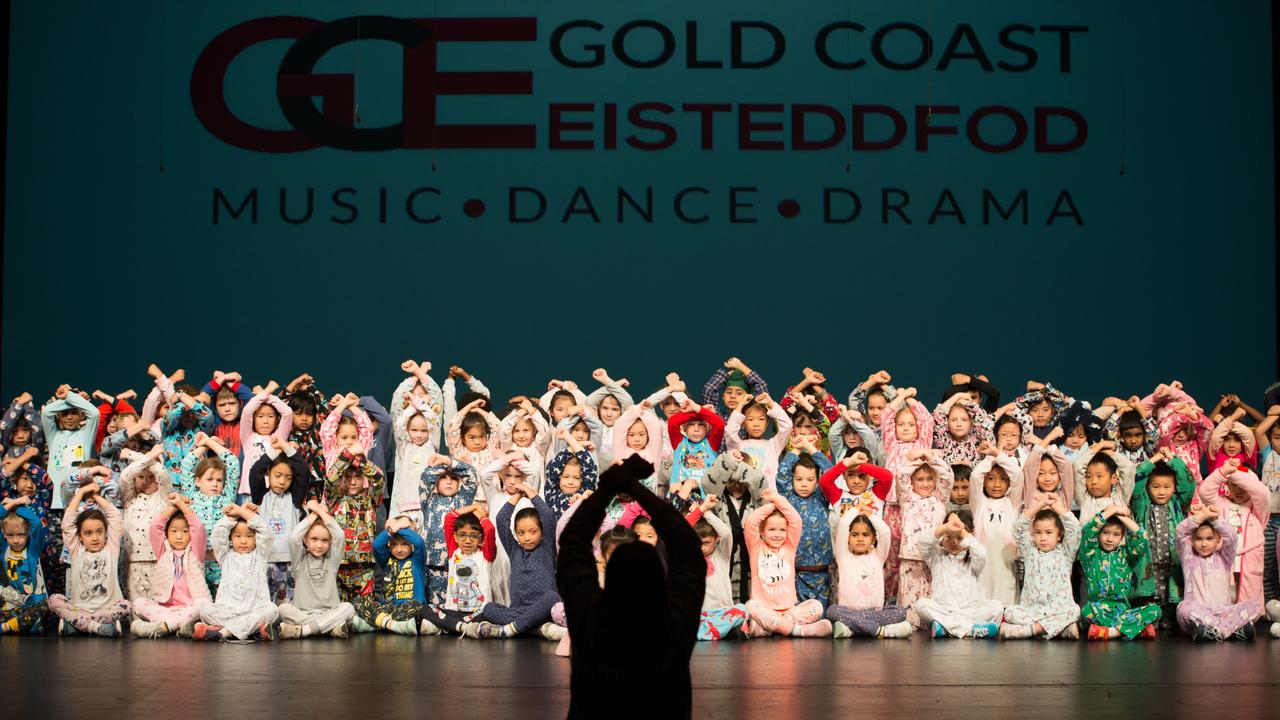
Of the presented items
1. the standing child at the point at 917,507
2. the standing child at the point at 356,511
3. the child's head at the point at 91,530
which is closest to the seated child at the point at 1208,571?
the standing child at the point at 917,507

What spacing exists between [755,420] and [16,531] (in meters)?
4.48

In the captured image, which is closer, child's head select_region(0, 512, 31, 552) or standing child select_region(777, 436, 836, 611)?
standing child select_region(777, 436, 836, 611)

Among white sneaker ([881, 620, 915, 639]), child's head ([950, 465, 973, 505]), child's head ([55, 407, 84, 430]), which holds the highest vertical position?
child's head ([55, 407, 84, 430])

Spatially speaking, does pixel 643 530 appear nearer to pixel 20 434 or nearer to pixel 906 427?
pixel 906 427

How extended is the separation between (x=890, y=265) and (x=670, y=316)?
1.80 meters

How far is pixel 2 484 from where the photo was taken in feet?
30.8

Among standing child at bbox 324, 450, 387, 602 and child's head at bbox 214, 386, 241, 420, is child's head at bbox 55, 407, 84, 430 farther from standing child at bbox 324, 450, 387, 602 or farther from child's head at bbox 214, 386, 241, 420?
standing child at bbox 324, 450, 387, 602

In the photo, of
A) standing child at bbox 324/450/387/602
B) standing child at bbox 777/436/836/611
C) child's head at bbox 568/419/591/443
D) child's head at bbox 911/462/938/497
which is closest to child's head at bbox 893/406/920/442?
child's head at bbox 911/462/938/497

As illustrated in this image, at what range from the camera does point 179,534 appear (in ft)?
29.2

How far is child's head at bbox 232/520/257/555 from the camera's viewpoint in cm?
866

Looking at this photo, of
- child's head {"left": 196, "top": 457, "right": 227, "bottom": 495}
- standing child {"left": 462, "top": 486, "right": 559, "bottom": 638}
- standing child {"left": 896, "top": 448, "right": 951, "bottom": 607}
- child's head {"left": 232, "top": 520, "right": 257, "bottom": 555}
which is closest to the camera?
standing child {"left": 462, "top": 486, "right": 559, "bottom": 638}

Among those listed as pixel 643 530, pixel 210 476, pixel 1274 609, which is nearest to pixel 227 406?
pixel 210 476

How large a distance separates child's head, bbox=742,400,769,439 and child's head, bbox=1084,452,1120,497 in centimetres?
198

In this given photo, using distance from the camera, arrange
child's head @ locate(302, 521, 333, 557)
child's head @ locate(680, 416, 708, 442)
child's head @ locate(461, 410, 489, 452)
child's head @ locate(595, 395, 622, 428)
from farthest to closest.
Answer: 1. child's head @ locate(595, 395, 622, 428)
2. child's head @ locate(461, 410, 489, 452)
3. child's head @ locate(680, 416, 708, 442)
4. child's head @ locate(302, 521, 333, 557)
